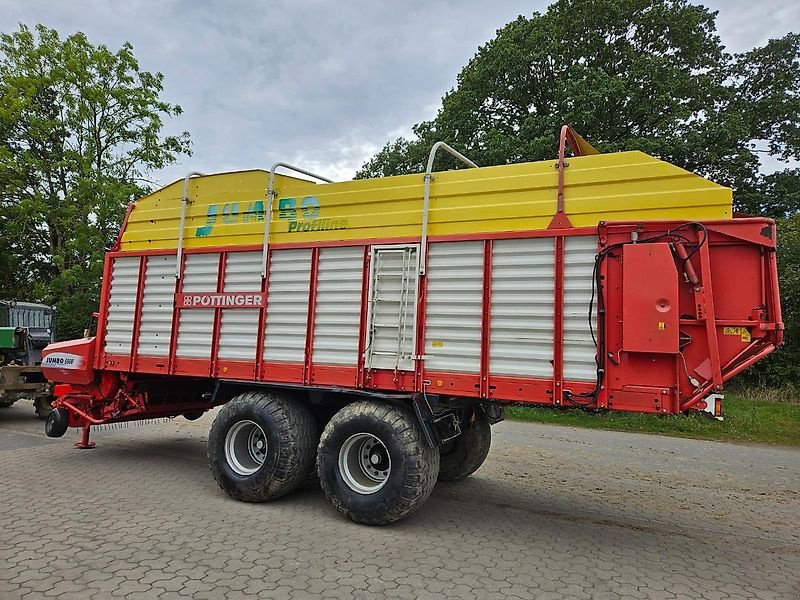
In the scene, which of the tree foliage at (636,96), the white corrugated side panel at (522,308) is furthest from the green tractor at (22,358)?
the tree foliage at (636,96)

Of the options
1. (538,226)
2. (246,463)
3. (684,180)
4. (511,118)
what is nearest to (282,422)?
(246,463)

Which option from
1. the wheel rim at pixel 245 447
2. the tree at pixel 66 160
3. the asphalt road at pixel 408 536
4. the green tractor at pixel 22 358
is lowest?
the asphalt road at pixel 408 536

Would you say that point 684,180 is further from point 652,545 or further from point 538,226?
point 652,545

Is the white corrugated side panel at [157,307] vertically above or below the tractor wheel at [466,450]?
above

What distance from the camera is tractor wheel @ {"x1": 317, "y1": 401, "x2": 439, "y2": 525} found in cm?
482

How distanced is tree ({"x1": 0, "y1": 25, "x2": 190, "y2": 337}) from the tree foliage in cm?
1068

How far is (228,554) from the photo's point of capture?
4.30 metres

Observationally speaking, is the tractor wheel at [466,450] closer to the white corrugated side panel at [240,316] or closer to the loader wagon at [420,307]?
the loader wagon at [420,307]

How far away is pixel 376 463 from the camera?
17.0 ft

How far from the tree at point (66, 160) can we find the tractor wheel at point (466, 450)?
15.5 m

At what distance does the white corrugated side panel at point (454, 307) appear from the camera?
4.83 m

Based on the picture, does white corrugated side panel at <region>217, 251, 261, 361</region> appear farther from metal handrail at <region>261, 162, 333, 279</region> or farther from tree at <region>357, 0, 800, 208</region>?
tree at <region>357, 0, 800, 208</region>

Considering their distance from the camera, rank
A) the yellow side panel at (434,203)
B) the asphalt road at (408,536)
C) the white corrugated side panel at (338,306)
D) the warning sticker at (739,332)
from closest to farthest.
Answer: the asphalt road at (408,536) → the warning sticker at (739,332) → the yellow side panel at (434,203) → the white corrugated side panel at (338,306)

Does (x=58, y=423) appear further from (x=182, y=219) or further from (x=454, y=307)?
(x=454, y=307)
